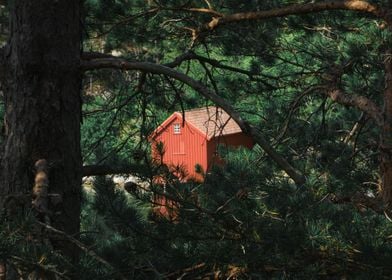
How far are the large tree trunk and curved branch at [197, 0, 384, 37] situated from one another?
1.44 meters

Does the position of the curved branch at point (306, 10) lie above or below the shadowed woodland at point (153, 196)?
above

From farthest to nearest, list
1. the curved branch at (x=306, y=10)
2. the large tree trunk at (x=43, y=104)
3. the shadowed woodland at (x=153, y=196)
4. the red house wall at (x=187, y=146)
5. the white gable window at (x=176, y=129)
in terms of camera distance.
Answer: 1. the white gable window at (x=176, y=129)
2. the red house wall at (x=187, y=146)
3. the curved branch at (x=306, y=10)
4. the large tree trunk at (x=43, y=104)
5. the shadowed woodland at (x=153, y=196)

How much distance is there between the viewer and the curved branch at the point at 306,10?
3.71 metres

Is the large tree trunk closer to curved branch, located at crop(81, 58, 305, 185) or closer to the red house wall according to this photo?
curved branch, located at crop(81, 58, 305, 185)

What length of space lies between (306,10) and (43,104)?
1.83 metres

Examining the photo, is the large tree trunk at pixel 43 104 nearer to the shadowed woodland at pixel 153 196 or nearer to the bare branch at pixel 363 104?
the shadowed woodland at pixel 153 196

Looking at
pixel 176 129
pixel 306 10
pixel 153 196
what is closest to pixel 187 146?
pixel 176 129

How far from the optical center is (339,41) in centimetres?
545

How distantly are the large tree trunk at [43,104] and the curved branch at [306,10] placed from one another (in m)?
1.44

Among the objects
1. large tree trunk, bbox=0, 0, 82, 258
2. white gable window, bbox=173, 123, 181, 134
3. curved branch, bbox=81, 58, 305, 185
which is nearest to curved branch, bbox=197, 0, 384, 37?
curved branch, bbox=81, 58, 305, 185

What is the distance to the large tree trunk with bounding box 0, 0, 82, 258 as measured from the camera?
302 centimetres

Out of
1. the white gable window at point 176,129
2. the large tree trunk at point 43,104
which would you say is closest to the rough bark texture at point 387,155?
→ the large tree trunk at point 43,104

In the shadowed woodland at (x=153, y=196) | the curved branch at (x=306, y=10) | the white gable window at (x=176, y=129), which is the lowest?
the shadowed woodland at (x=153, y=196)

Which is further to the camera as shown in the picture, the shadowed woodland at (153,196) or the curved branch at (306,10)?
the curved branch at (306,10)
